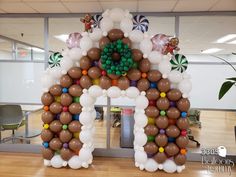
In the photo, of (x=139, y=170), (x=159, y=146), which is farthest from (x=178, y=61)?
(x=139, y=170)

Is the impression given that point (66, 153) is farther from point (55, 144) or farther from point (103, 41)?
point (103, 41)

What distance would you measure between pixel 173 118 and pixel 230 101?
125 cm

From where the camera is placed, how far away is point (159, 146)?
3.09m

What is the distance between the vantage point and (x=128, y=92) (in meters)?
3.03

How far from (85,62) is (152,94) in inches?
42.8

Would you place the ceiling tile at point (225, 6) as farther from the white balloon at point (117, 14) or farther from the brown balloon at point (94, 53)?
the brown balloon at point (94, 53)

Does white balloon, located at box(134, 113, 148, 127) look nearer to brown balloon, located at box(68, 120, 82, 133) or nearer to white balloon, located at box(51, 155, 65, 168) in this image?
brown balloon, located at box(68, 120, 82, 133)

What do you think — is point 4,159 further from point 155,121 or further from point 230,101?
point 230,101

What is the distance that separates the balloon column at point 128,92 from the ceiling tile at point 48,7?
71cm

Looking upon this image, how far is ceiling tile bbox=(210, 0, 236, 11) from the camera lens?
2988 millimetres

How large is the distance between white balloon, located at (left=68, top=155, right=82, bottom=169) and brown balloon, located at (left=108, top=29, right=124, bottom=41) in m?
1.86

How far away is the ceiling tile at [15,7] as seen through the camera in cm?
319

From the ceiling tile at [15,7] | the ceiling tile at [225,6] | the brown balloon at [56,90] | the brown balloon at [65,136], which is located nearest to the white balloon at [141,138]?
the brown balloon at [65,136]

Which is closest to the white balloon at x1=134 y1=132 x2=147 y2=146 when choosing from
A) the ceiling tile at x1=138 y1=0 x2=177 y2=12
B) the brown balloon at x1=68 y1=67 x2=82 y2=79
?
the brown balloon at x1=68 y1=67 x2=82 y2=79
